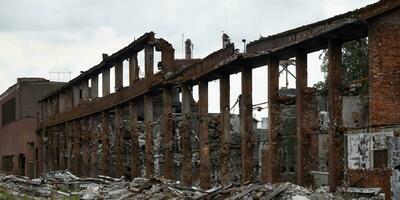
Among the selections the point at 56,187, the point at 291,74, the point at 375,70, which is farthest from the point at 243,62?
the point at 291,74

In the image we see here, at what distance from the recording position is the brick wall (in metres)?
14.2

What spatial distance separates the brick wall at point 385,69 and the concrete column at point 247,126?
4.70 meters

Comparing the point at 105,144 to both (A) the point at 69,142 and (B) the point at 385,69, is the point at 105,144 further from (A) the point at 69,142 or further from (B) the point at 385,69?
(B) the point at 385,69

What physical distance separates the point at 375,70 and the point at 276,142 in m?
3.69

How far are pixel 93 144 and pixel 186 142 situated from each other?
1088 centimetres

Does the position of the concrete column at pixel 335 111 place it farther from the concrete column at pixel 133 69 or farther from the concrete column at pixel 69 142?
the concrete column at pixel 69 142

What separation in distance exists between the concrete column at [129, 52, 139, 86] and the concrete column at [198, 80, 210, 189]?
212 inches

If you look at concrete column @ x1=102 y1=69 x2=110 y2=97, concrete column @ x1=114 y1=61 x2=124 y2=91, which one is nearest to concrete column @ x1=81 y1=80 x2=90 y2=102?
concrete column @ x1=102 y1=69 x2=110 y2=97

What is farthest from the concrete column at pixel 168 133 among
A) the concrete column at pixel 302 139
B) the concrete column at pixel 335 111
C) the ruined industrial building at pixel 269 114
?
the concrete column at pixel 335 111

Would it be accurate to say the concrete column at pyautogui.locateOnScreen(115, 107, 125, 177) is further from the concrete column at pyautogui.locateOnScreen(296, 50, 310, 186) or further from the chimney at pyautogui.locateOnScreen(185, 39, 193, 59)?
the concrete column at pyautogui.locateOnScreen(296, 50, 310, 186)

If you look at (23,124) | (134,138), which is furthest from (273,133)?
(23,124)

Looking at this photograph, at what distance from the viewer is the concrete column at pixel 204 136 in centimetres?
2061

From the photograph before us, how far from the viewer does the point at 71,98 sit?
37406mm

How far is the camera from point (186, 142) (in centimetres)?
2203
